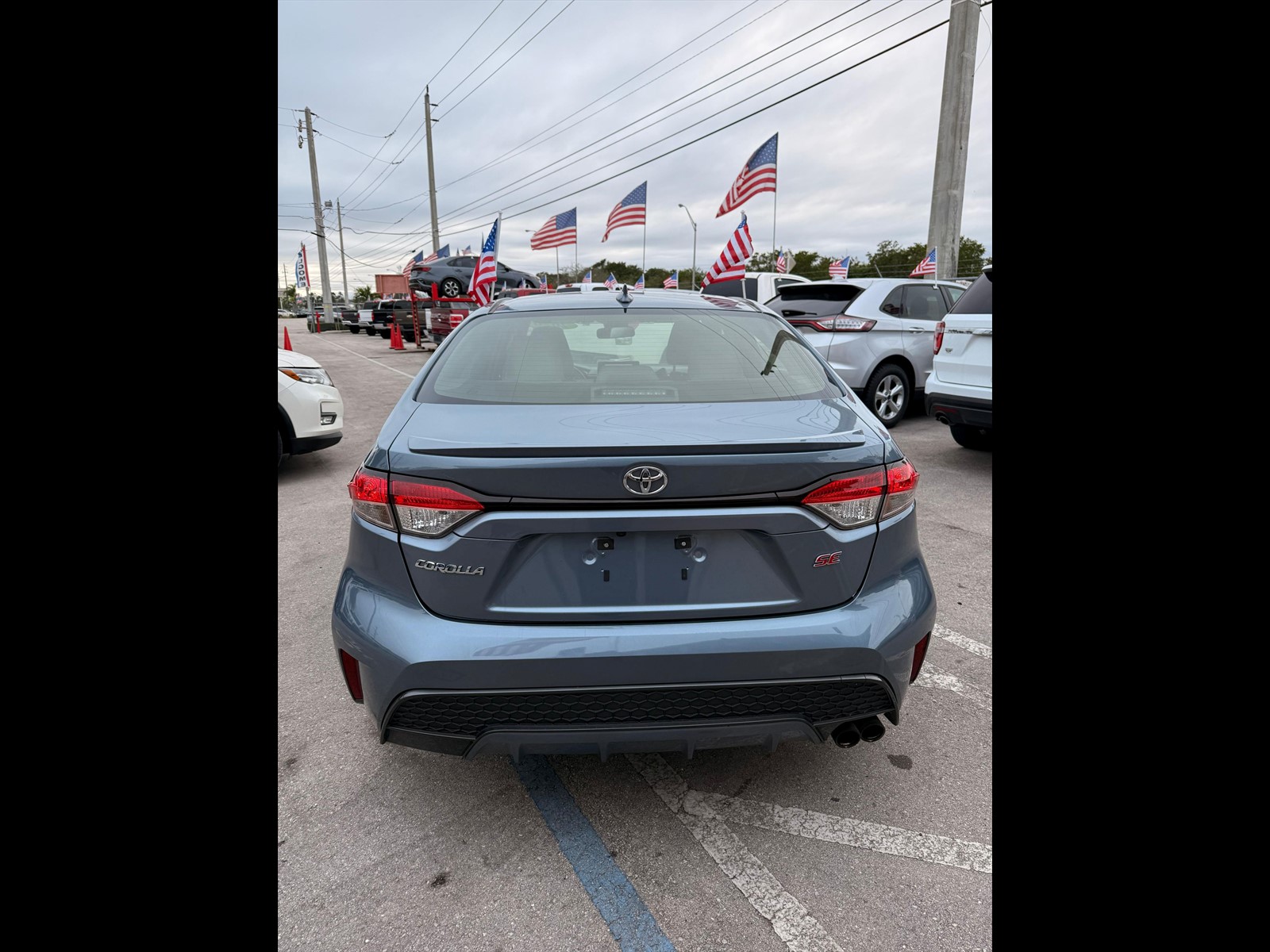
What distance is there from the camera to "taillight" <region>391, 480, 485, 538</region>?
6.10 feet

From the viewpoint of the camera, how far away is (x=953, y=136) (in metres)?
14.4

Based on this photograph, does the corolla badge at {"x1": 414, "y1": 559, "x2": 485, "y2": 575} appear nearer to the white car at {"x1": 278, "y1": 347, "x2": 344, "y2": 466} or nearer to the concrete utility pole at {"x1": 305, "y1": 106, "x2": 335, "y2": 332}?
the white car at {"x1": 278, "y1": 347, "x2": 344, "y2": 466}

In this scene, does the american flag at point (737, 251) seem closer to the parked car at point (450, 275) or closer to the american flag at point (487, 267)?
the american flag at point (487, 267)

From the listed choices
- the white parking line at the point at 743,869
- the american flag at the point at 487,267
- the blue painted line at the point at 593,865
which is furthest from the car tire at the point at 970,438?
the american flag at the point at 487,267

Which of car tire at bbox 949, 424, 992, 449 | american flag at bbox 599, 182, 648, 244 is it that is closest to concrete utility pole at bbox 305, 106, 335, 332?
american flag at bbox 599, 182, 648, 244

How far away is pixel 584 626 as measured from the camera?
6.06ft

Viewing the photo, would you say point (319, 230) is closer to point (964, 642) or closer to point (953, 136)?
point (953, 136)

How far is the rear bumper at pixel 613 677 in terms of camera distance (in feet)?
5.99

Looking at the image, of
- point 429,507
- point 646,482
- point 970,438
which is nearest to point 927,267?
point 970,438

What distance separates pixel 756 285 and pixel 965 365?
6.34 meters

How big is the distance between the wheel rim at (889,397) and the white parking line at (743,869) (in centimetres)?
689

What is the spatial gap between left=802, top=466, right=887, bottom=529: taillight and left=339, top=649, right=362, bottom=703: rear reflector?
1.37 metres

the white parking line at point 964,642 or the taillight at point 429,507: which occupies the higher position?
the taillight at point 429,507
